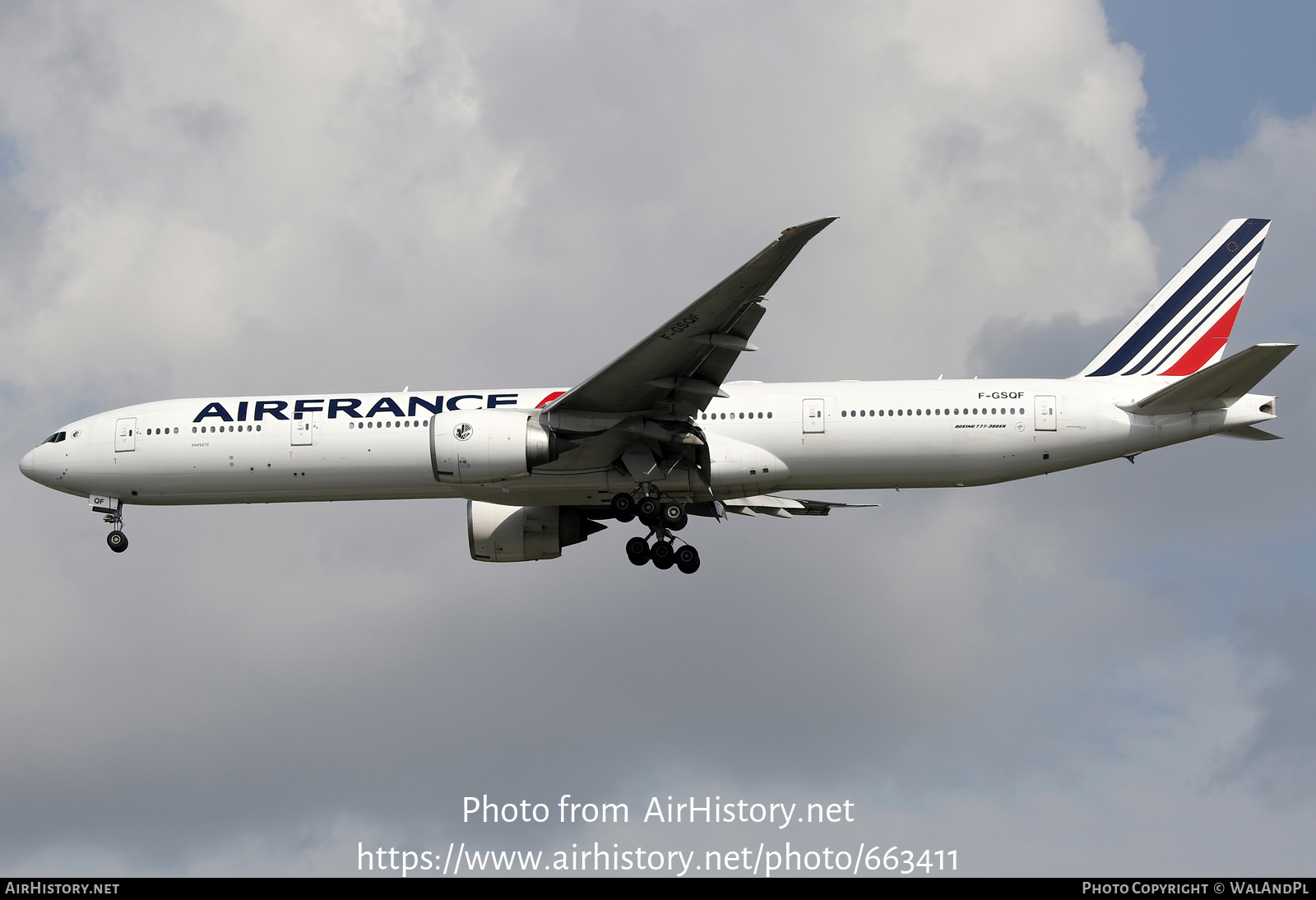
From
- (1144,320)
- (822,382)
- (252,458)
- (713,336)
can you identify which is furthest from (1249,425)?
(252,458)

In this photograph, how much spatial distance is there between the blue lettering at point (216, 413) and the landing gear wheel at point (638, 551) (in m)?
8.91

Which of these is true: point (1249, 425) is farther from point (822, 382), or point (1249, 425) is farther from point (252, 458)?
point (252, 458)

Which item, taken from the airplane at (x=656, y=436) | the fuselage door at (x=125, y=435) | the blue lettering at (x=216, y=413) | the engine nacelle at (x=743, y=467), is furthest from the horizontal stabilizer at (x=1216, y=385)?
the fuselage door at (x=125, y=435)

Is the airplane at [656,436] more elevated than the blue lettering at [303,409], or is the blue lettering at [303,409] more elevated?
the blue lettering at [303,409]

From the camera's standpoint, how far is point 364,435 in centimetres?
2934

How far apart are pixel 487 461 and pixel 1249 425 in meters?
15.2

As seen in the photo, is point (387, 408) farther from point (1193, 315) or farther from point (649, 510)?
point (1193, 315)

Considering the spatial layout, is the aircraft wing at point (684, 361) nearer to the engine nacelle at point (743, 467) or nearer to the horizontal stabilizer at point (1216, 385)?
the engine nacelle at point (743, 467)

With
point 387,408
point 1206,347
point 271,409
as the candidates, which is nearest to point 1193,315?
point 1206,347

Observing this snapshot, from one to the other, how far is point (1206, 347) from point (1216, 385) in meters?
4.46

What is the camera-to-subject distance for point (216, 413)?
99.3ft

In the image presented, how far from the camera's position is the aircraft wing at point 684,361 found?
24.3m

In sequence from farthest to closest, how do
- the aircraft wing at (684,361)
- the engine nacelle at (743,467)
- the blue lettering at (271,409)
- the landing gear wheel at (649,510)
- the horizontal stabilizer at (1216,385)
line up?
the blue lettering at (271,409) → the landing gear wheel at (649,510) → the engine nacelle at (743,467) → the horizontal stabilizer at (1216,385) → the aircraft wing at (684,361)

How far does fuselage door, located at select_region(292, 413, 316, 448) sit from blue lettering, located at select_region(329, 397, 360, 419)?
43 cm
